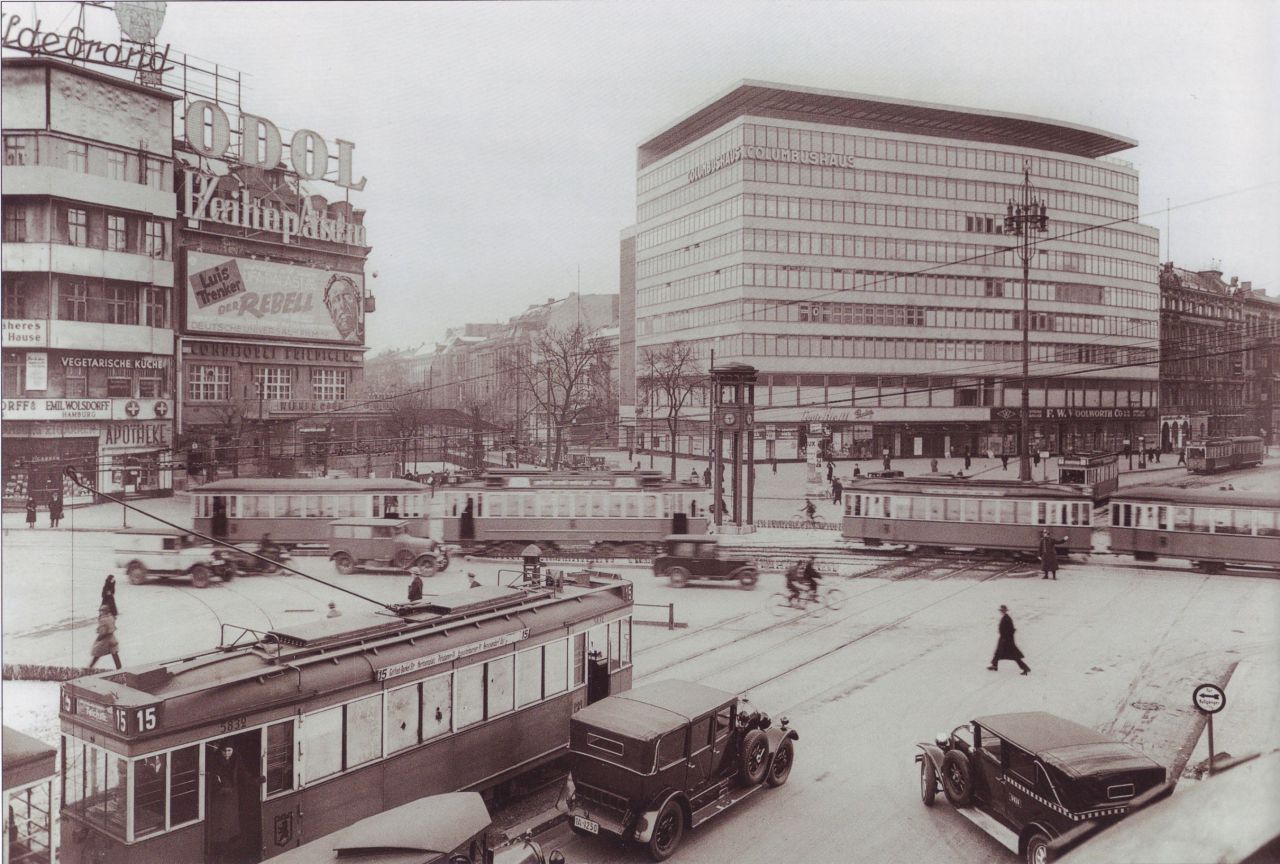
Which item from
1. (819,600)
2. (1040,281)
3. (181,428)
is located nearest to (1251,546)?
(1040,281)

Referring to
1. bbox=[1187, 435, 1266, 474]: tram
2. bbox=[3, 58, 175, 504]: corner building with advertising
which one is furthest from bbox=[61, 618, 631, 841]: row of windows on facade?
bbox=[1187, 435, 1266, 474]: tram

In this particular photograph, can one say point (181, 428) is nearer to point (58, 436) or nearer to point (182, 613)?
point (58, 436)

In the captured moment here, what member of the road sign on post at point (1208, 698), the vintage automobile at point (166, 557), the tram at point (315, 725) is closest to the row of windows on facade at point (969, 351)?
the road sign on post at point (1208, 698)

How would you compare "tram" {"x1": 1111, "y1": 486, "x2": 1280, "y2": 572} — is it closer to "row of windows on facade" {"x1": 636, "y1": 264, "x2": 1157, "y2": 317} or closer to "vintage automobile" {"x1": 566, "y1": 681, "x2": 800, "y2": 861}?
"row of windows on facade" {"x1": 636, "y1": 264, "x2": 1157, "y2": 317}

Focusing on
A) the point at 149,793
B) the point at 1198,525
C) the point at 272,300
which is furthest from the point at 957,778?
the point at 272,300

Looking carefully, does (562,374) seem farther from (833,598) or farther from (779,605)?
(833,598)

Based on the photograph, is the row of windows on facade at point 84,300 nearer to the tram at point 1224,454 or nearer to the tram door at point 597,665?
the tram door at point 597,665
